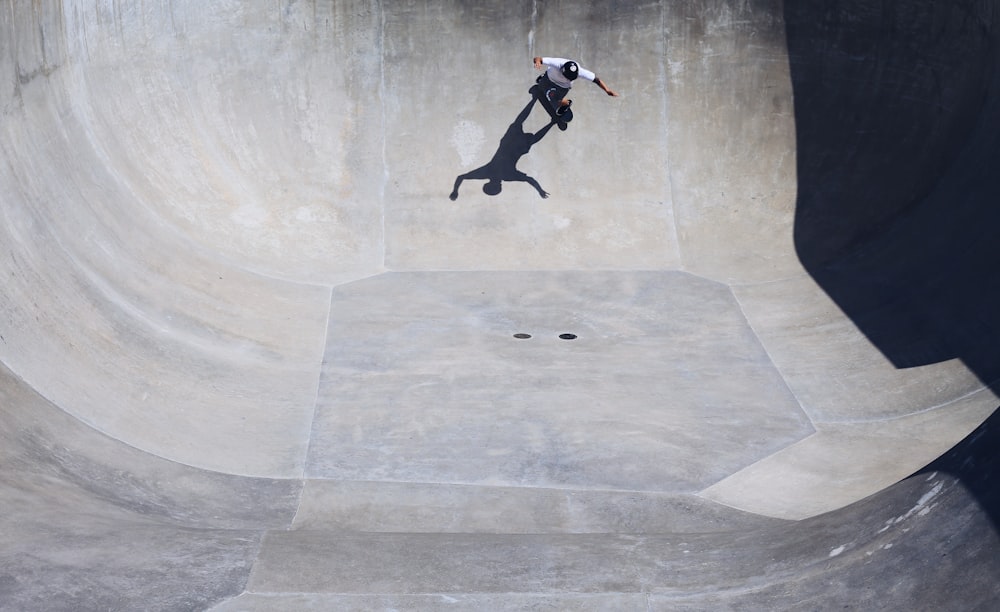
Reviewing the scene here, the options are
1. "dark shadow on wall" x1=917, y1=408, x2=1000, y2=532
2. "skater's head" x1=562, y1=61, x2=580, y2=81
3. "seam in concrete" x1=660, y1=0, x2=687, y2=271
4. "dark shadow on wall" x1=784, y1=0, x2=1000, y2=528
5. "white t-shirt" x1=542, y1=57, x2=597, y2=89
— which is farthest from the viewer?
"seam in concrete" x1=660, y1=0, x2=687, y2=271

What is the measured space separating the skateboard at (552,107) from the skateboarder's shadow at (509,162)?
0.68m

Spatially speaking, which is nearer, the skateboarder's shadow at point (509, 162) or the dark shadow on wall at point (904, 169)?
the dark shadow on wall at point (904, 169)

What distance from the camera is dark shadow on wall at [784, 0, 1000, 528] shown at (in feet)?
31.5

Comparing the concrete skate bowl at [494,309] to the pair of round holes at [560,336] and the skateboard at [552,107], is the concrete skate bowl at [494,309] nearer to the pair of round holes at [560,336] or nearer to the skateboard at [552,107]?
the pair of round holes at [560,336]

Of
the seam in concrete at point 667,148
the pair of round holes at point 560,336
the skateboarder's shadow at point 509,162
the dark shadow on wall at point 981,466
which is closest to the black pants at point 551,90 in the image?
the skateboarder's shadow at point 509,162

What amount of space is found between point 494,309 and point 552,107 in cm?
244

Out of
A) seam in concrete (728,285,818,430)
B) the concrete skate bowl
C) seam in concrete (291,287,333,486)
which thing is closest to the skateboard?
Result: the concrete skate bowl

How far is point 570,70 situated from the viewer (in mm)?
10680

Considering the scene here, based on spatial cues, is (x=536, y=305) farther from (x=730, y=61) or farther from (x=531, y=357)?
(x=730, y=61)

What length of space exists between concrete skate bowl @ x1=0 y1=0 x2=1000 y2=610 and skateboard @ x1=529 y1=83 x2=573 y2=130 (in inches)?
36.3

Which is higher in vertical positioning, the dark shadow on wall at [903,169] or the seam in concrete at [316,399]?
the dark shadow on wall at [903,169]

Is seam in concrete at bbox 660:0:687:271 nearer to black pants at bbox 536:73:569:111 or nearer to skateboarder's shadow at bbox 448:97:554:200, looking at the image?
skateboarder's shadow at bbox 448:97:554:200

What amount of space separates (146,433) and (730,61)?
8.34 meters

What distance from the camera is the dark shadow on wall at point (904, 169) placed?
9.60m
